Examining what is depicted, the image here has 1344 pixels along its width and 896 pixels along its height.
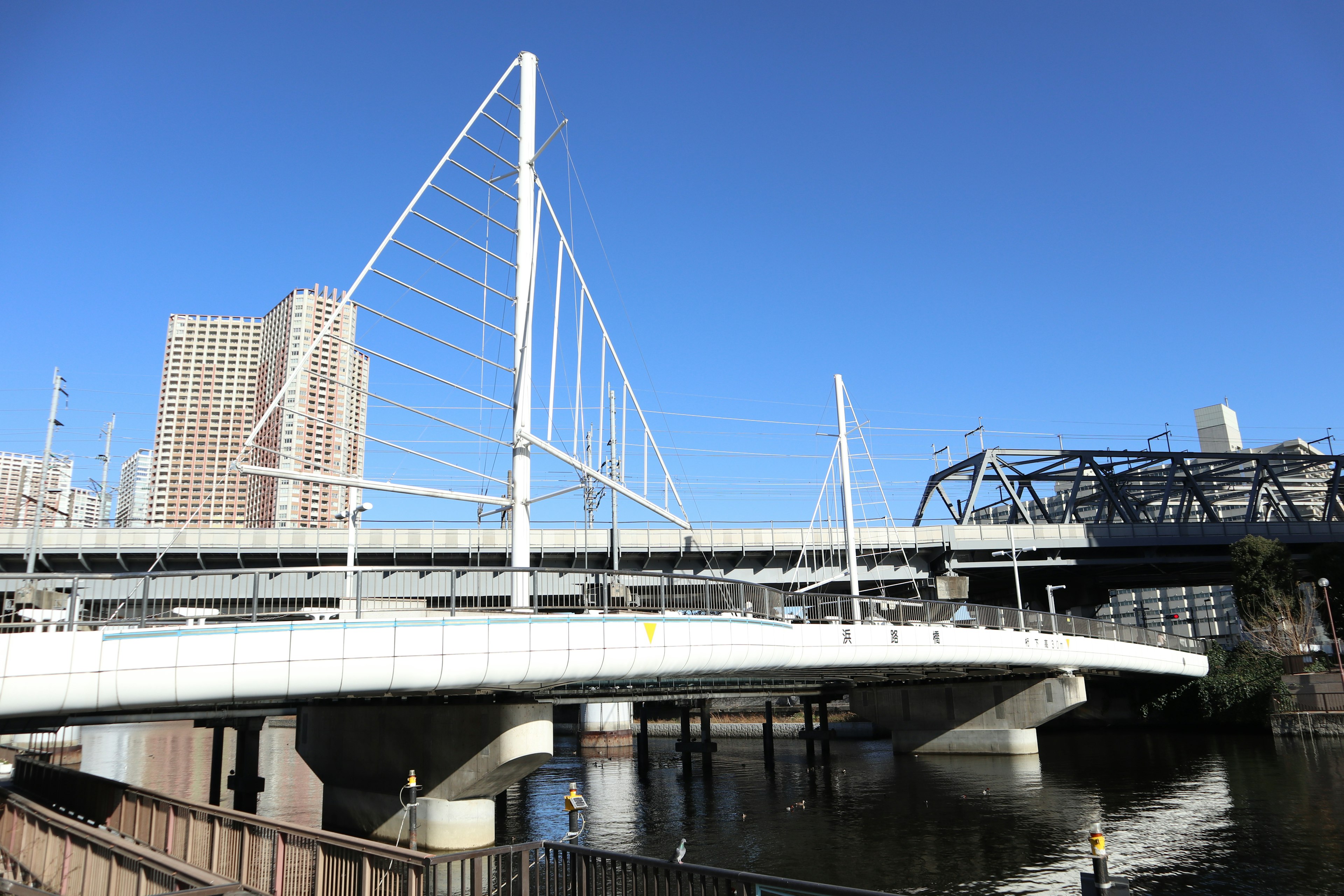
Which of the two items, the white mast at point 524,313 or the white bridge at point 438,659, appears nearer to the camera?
the white bridge at point 438,659

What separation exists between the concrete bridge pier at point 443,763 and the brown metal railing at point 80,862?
861 cm

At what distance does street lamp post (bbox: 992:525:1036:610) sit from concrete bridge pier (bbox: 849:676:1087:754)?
1219 centimetres

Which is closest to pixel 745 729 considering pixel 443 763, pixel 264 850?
pixel 443 763

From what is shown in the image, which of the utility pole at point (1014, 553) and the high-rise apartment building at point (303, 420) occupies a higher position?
the high-rise apartment building at point (303, 420)

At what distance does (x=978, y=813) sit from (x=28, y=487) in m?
92.5

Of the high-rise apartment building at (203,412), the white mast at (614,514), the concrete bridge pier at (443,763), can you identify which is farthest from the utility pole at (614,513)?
the high-rise apartment building at (203,412)

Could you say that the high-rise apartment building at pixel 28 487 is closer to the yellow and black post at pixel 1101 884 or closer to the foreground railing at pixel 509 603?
the foreground railing at pixel 509 603

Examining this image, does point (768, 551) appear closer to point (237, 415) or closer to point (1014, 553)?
point (1014, 553)

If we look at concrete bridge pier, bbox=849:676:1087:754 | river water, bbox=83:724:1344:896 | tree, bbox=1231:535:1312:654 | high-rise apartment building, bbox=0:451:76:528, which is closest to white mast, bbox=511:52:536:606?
river water, bbox=83:724:1344:896

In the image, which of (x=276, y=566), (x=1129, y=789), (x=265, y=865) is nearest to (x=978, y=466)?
(x=1129, y=789)

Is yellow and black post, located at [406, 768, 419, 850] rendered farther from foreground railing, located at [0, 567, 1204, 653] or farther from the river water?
the river water

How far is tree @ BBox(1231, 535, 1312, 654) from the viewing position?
181 ft

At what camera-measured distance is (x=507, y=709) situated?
23281 mm

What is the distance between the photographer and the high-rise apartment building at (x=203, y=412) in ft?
368
